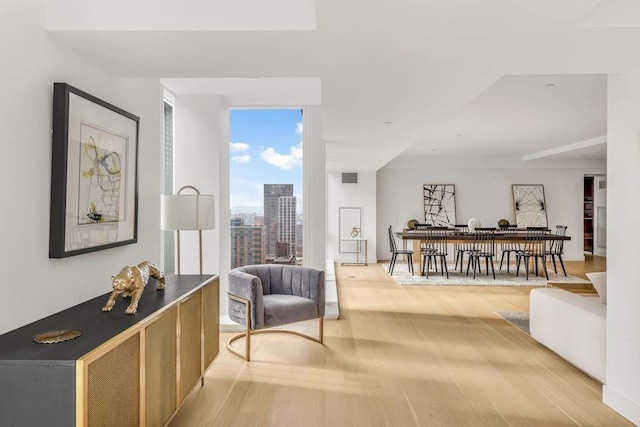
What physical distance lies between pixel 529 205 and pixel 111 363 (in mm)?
10965

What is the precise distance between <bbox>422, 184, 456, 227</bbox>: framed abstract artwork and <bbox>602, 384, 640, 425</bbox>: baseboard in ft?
26.5

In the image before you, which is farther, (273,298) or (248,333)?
(273,298)

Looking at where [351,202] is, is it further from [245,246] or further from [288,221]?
[245,246]

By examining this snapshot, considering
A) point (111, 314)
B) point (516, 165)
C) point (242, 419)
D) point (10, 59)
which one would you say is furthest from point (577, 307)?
point (516, 165)

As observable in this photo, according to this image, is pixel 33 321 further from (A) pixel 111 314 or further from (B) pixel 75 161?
(B) pixel 75 161

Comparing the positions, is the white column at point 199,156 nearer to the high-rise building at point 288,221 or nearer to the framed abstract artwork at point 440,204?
the high-rise building at point 288,221

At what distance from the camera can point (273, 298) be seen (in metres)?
4.12

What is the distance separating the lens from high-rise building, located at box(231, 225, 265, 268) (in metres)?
5.17

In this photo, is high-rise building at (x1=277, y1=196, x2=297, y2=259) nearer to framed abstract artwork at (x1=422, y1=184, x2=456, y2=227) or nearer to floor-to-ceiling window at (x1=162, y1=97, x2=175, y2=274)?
floor-to-ceiling window at (x1=162, y1=97, x2=175, y2=274)

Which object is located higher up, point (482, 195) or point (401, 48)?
point (401, 48)

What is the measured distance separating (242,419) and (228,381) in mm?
631

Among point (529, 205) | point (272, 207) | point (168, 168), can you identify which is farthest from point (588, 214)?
point (168, 168)

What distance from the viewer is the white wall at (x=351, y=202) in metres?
10.5

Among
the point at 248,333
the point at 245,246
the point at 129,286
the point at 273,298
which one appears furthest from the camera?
the point at 245,246
